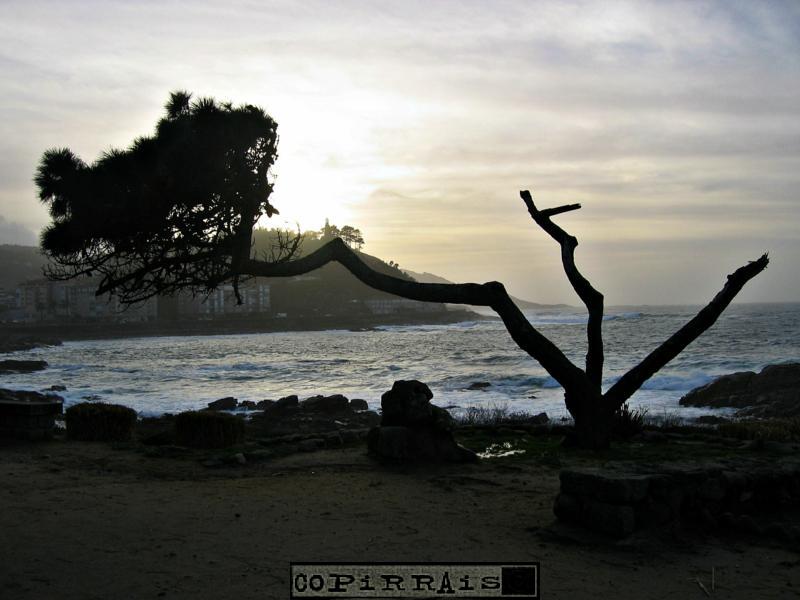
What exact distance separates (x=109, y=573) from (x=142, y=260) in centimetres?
586

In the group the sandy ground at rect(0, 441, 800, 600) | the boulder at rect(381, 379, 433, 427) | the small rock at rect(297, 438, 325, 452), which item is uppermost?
the boulder at rect(381, 379, 433, 427)

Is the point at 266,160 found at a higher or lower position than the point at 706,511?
higher

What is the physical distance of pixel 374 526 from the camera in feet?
22.5

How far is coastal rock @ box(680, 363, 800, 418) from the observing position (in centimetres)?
2361

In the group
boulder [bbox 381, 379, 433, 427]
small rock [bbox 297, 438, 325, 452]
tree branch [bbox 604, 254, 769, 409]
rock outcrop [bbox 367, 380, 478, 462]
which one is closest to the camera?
rock outcrop [bbox 367, 380, 478, 462]

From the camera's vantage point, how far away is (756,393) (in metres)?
25.4

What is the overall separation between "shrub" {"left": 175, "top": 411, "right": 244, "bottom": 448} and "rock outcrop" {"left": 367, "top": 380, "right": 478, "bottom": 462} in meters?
3.23

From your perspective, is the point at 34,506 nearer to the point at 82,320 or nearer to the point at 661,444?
the point at 661,444

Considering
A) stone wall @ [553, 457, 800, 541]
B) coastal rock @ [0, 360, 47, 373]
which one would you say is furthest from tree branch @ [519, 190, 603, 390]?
coastal rock @ [0, 360, 47, 373]

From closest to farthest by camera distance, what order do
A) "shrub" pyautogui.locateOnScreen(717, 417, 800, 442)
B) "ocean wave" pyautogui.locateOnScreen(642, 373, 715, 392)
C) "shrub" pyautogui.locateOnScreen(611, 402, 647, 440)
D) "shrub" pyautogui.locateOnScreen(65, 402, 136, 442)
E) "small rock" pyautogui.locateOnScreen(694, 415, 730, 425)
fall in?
"shrub" pyautogui.locateOnScreen(611, 402, 647, 440) < "shrub" pyautogui.locateOnScreen(65, 402, 136, 442) < "shrub" pyautogui.locateOnScreen(717, 417, 800, 442) < "small rock" pyautogui.locateOnScreen(694, 415, 730, 425) < "ocean wave" pyautogui.locateOnScreen(642, 373, 715, 392)

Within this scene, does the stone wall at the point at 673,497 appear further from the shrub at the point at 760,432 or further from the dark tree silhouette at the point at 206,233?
the shrub at the point at 760,432

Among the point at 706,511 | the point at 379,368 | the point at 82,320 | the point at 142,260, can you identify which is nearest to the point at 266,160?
the point at 142,260

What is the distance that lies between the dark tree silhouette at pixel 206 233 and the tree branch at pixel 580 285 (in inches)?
0.7

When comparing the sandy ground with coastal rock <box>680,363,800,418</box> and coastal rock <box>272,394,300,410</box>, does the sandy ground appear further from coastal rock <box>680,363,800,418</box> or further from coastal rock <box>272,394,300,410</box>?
coastal rock <box>680,363,800,418</box>
